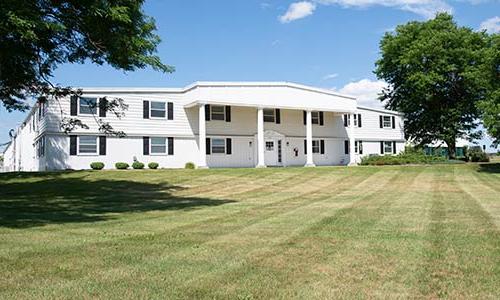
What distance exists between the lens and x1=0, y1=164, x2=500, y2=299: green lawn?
213 inches

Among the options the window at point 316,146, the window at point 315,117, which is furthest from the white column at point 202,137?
the window at point 316,146

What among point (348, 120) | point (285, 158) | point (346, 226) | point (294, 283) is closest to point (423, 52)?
point (348, 120)

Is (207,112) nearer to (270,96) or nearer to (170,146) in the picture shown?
(170,146)

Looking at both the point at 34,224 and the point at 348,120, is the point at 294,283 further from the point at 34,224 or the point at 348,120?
the point at 348,120

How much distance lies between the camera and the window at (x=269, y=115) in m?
36.7

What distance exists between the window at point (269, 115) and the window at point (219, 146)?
164 inches

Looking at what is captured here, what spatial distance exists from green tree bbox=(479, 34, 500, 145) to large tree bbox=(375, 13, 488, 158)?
945 cm

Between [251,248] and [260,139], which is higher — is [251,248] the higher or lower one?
the lower one

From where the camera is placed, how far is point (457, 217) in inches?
439

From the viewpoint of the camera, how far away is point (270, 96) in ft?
113

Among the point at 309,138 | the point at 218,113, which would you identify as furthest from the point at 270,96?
Answer: the point at 309,138

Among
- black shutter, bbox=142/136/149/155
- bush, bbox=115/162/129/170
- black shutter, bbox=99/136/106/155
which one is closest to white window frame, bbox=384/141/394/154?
black shutter, bbox=142/136/149/155

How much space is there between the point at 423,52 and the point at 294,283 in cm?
3993

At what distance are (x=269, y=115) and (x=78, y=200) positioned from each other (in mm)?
22031
